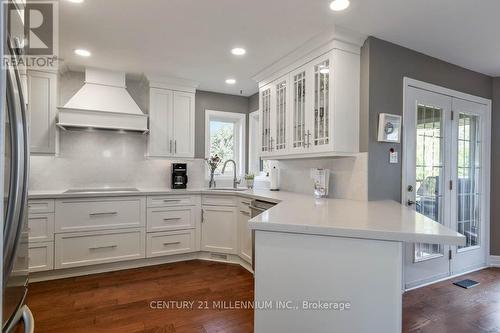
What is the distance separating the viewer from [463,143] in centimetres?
312

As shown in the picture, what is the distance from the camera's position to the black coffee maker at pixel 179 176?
374 centimetres

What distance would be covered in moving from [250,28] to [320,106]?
37.1 inches

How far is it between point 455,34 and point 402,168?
1.26 meters

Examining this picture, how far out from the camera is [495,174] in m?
3.35

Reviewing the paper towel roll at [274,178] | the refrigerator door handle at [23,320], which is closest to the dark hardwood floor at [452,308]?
the paper towel roll at [274,178]

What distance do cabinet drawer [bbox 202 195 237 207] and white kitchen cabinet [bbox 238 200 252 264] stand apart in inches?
6.4

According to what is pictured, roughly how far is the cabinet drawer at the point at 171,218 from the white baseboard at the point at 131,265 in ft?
1.30

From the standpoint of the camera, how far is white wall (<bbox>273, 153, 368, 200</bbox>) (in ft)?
7.92

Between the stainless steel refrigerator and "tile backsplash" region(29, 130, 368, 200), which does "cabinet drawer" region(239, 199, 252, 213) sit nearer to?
"tile backsplash" region(29, 130, 368, 200)

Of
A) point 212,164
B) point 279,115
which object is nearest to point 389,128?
point 279,115

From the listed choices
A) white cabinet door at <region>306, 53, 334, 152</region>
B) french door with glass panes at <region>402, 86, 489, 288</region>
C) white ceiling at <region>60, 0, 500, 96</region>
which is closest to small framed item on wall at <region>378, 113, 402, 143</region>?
french door with glass panes at <region>402, 86, 489, 288</region>

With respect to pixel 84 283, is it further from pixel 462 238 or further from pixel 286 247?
pixel 462 238

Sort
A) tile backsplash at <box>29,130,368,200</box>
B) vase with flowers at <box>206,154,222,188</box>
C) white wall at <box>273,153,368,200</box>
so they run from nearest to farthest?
white wall at <box>273,153,368,200</box>
tile backsplash at <box>29,130,368,200</box>
vase with flowers at <box>206,154,222,188</box>

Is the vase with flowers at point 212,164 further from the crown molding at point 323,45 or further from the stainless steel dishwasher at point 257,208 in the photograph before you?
the crown molding at point 323,45
